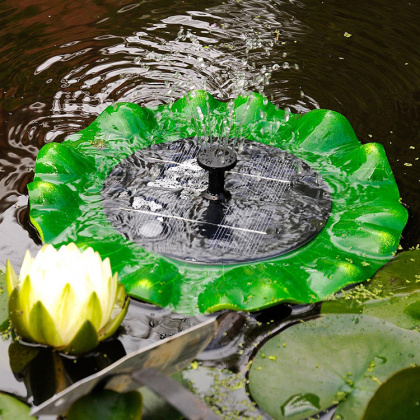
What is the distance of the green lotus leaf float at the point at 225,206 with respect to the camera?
78.6 inches

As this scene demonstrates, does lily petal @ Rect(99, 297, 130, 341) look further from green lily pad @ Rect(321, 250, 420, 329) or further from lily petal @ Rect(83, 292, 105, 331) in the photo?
green lily pad @ Rect(321, 250, 420, 329)

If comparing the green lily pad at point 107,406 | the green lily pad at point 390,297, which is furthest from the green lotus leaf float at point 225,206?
the green lily pad at point 107,406

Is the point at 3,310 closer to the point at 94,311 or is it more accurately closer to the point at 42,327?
the point at 42,327

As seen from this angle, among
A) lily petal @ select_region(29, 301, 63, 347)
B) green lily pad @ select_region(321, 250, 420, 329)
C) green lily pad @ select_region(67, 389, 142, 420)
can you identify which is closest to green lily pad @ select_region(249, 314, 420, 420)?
green lily pad @ select_region(321, 250, 420, 329)

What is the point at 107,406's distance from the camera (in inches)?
57.4

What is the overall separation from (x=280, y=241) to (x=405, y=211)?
539 millimetres

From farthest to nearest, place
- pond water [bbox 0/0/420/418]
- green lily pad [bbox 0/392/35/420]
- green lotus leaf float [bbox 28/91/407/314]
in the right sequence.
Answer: pond water [bbox 0/0/420/418] → green lotus leaf float [bbox 28/91/407/314] → green lily pad [bbox 0/392/35/420]

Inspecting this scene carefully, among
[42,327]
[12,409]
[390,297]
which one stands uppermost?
[42,327]

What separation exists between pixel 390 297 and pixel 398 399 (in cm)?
59

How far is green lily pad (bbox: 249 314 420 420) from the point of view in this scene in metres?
1.55

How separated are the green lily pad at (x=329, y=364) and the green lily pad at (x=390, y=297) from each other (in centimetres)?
12

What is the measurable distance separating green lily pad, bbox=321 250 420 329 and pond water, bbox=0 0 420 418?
9.1 inches

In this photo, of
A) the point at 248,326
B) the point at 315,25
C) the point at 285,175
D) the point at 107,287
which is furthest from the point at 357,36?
the point at 107,287

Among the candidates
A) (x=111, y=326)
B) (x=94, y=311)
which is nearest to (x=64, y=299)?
(x=94, y=311)
